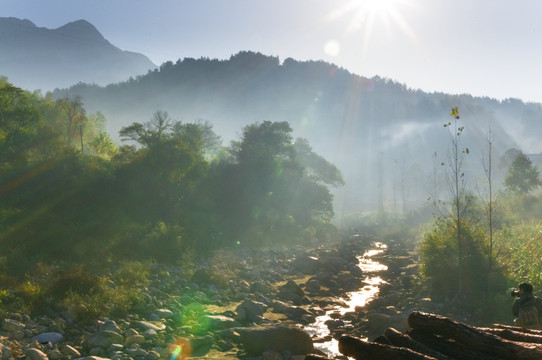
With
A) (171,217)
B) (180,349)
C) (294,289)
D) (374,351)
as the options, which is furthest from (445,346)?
(171,217)

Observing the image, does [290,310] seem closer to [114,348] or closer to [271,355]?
[271,355]

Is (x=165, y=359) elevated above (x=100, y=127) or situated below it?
below

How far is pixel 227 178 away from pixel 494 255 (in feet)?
106

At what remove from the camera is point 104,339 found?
12188mm

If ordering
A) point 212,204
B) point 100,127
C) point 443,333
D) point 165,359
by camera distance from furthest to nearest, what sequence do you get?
point 100,127, point 212,204, point 165,359, point 443,333

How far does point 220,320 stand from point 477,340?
1131 centimetres

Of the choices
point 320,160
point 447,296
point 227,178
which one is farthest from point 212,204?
point 320,160

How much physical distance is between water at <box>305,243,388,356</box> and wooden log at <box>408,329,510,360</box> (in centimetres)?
725

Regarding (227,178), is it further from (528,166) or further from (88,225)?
(528,166)

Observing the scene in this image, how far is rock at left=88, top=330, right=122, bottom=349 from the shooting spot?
39.2 feet

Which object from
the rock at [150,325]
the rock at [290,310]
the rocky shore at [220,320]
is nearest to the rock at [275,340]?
the rocky shore at [220,320]

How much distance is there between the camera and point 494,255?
18500 mm

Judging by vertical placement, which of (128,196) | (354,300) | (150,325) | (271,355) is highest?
(128,196)

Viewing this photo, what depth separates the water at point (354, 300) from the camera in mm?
14344
